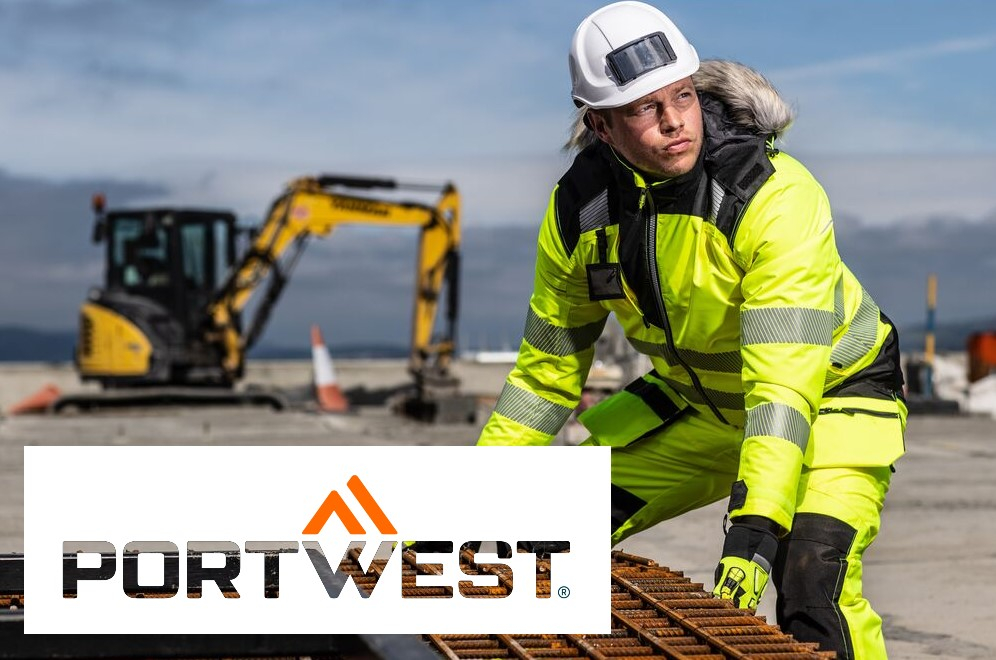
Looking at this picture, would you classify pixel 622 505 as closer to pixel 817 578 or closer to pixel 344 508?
pixel 817 578

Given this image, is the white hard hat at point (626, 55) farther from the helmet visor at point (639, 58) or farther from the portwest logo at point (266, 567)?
the portwest logo at point (266, 567)

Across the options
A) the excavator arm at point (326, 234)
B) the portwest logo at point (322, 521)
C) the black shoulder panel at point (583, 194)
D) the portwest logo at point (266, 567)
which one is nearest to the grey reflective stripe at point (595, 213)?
the black shoulder panel at point (583, 194)

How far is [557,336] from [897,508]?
6.94 m

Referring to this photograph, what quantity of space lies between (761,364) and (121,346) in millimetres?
19588

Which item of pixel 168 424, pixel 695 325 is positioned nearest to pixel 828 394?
pixel 695 325

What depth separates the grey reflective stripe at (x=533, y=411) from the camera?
148 inches

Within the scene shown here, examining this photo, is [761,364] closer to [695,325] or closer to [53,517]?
[695,325]

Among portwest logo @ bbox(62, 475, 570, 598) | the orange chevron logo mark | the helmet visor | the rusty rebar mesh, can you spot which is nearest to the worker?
the helmet visor

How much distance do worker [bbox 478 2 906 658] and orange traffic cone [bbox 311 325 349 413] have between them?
20.0 meters

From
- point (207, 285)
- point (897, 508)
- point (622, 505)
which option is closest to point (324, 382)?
point (207, 285)

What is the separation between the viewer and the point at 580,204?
3480 millimetres

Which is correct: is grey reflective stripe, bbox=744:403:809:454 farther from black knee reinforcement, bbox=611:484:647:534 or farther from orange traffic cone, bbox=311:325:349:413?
orange traffic cone, bbox=311:325:349:413

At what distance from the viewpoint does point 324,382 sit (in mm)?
23766

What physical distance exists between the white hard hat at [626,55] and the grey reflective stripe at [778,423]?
758mm
